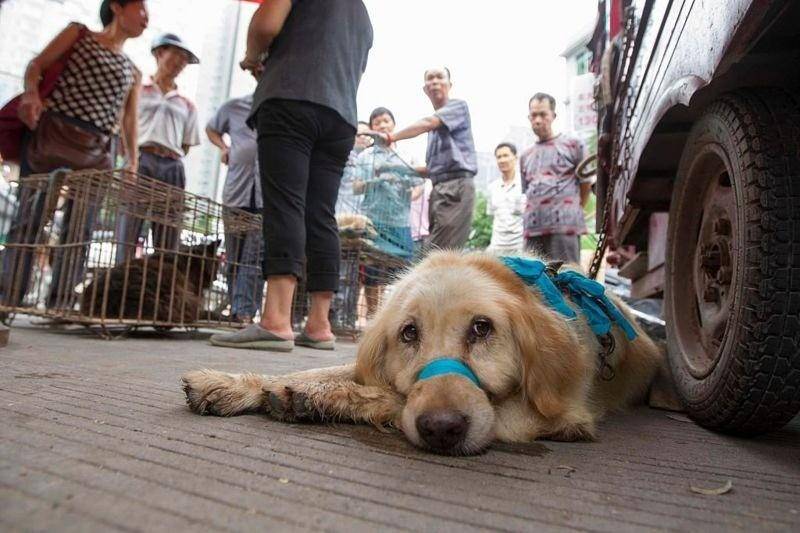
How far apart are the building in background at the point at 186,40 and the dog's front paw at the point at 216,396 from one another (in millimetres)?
10486

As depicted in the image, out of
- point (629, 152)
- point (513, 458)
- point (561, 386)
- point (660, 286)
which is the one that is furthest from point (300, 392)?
point (660, 286)

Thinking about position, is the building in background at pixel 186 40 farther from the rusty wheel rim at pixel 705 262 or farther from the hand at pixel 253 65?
the rusty wheel rim at pixel 705 262

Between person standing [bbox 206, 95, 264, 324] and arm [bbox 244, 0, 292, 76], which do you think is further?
person standing [bbox 206, 95, 264, 324]

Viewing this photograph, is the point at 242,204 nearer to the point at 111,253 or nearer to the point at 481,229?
the point at 111,253

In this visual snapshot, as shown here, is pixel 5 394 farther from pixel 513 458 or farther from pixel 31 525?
pixel 513 458

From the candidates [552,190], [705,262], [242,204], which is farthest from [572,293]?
[242,204]

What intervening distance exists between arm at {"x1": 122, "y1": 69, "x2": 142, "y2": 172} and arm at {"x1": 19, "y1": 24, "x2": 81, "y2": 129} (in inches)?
21.8

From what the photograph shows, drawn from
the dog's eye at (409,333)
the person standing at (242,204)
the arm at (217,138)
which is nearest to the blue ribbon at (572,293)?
the dog's eye at (409,333)

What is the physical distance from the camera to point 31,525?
2.17 ft

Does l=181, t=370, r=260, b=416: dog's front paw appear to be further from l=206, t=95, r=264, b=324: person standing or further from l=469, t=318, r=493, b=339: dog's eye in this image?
l=206, t=95, r=264, b=324: person standing

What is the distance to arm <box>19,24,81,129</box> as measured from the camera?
358 cm

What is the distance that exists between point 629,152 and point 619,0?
5.00 ft

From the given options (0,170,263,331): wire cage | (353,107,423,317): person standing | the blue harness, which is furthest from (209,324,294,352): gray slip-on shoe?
(353,107,423,317): person standing

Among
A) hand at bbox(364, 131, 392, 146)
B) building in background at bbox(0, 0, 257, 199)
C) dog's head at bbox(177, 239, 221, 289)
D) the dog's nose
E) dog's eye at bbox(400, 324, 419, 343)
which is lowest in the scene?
the dog's nose
